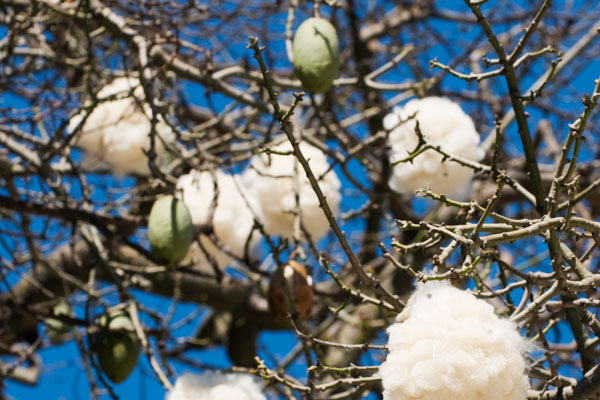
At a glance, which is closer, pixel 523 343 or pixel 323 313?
pixel 523 343

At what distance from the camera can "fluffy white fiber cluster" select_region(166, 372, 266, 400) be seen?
195cm

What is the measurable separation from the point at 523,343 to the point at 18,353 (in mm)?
2264

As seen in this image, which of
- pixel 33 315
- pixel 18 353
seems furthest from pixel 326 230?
pixel 18 353

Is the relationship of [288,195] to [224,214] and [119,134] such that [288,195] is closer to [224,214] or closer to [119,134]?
[224,214]

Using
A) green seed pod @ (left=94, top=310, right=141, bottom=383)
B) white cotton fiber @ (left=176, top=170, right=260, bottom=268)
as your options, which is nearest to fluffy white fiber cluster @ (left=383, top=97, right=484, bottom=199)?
white cotton fiber @ (left=176, top=170, right=260, bottom=268)

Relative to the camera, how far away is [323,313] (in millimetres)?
3516

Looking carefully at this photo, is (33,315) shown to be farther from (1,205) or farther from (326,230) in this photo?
(326,230)

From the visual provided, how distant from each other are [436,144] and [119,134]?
972 mm

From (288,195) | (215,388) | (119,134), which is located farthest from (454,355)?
(119,134)

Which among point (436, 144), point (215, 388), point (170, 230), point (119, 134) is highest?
point (119, 134)

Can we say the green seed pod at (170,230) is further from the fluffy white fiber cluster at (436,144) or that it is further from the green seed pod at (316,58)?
the fluffy white fiber cluster at (436,144)

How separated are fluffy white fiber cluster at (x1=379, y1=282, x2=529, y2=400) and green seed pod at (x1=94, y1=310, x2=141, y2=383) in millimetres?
1126

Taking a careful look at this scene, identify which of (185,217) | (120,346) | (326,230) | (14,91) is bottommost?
(120,346)

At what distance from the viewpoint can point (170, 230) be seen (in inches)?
77.5
